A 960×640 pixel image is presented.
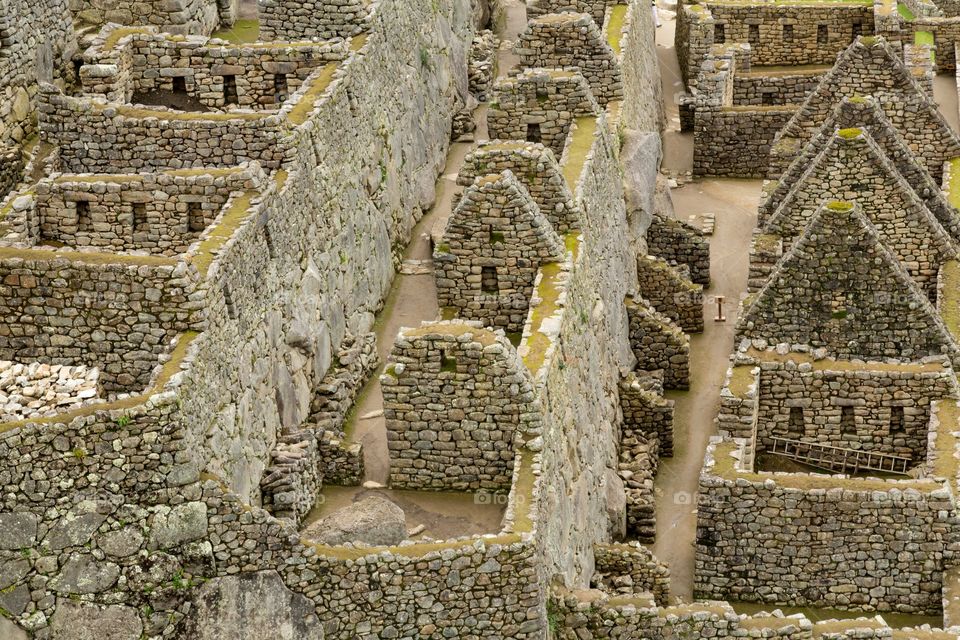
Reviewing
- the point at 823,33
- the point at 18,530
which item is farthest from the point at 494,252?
the point at 823,33

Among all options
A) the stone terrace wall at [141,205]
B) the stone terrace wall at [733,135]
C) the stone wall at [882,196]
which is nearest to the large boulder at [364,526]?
the stone terrace wall at [141,205]

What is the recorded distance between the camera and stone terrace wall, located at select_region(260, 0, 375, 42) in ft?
136

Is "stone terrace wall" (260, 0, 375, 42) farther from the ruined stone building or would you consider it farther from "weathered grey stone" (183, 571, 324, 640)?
"weathered grey stone" (183, 571, 324, 640)

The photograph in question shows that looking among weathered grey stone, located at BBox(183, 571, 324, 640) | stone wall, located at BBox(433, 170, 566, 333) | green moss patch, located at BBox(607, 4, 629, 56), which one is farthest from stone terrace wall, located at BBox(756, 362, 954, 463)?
weathered grey stone, located at BBox(183, 571, 324, 640)

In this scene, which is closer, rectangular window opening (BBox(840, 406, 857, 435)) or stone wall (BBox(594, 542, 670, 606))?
stone wall (BBox(594, 542, 670, 606))

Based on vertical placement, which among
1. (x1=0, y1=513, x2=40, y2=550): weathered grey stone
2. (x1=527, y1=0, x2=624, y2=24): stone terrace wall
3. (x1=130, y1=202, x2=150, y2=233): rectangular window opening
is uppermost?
(x1=130, y1=202, x2=150, y2=233): rectangular window opening

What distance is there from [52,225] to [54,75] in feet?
20.1

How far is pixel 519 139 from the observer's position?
4325cm

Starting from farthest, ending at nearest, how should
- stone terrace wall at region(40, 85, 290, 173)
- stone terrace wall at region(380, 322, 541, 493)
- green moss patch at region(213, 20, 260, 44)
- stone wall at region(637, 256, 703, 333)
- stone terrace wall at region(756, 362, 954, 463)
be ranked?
stone wall at region(637, 256, 703, 333)
green moss patch at region(213, 20, 260, 44)
stone terrace wall at region(756, 362, 954, 463)
stone terrace wall at region(40, 85, 290, 173)
stone terrace wall at region(380, 322, 541, 493)

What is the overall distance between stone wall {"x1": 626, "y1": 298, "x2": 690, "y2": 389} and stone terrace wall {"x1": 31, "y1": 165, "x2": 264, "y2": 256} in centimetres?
1153

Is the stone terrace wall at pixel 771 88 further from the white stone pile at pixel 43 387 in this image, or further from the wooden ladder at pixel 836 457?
the white stone pile at pixel 43 387

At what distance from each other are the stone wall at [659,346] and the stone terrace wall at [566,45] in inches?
170

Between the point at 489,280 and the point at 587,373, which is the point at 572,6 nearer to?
the point at 587,373

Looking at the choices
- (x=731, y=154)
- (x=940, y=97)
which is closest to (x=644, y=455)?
(x=731, y=154)
